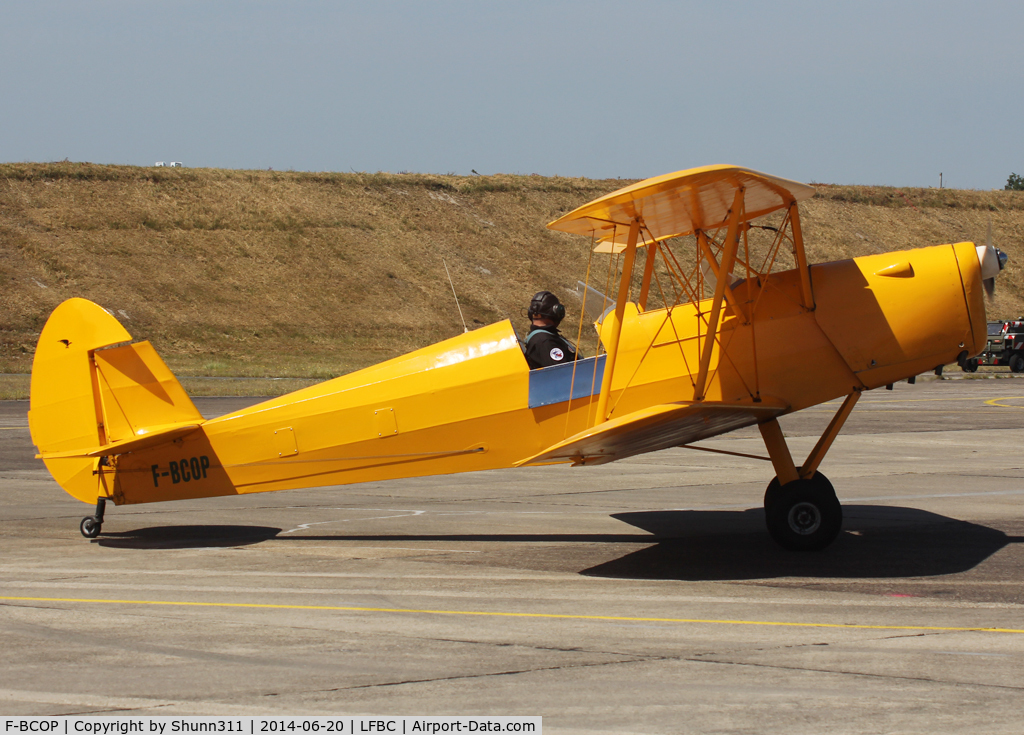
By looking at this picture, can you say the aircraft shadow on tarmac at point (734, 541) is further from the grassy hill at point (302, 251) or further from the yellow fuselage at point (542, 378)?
the grassy hill at point (302, 251)

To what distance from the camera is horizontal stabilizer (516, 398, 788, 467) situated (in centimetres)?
641

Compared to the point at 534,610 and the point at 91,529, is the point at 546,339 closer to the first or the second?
the point at 534,610

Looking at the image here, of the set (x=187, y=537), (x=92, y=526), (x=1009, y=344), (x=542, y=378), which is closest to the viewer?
(x=542, y=378)

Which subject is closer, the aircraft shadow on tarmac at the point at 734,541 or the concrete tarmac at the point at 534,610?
the concrete tarmac at the point at 534,610

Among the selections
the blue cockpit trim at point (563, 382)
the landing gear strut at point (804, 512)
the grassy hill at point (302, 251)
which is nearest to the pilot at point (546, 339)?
the blue cockpit trim at point (563, 382)

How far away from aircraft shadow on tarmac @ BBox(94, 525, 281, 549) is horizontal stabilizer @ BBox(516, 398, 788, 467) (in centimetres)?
294

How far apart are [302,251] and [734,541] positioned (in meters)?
51.1

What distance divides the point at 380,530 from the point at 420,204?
56.8 m

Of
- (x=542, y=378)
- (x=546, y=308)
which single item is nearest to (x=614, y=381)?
(x=542, y=378)

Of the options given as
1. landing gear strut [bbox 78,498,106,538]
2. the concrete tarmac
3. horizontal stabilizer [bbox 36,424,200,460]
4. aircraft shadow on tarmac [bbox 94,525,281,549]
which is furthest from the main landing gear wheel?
landing gear strut [bbox 78,498,106,538]

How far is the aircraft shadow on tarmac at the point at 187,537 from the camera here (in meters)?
8.32

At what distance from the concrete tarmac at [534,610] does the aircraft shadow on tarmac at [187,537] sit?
0.05m

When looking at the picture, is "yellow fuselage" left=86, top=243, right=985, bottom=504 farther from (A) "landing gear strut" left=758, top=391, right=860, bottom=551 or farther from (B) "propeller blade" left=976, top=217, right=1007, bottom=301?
(A) "landing gear strut" left=758, top=391, right=860, bottom=551

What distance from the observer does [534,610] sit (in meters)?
5.96
